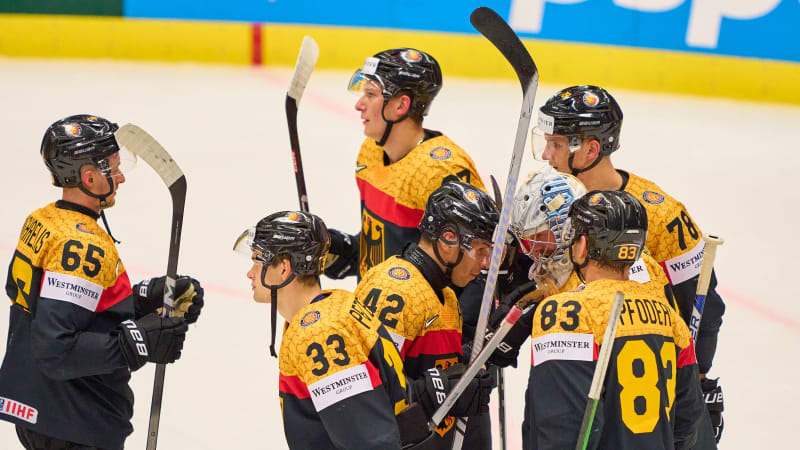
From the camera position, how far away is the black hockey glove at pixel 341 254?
464 cm

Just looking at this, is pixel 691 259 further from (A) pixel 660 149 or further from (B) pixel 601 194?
(A) pixel 660 149

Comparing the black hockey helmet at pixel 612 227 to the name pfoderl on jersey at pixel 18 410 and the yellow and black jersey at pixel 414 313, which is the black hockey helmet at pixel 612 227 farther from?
the name pfoderl on jersey at pixel 18 410

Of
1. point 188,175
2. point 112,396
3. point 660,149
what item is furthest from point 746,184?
point 112,396

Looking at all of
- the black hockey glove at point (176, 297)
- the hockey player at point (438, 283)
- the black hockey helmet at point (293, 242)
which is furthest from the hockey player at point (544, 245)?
the black hockey glove at point (176, 297)

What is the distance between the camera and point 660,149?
997cm

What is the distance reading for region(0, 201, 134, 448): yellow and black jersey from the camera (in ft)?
11.5

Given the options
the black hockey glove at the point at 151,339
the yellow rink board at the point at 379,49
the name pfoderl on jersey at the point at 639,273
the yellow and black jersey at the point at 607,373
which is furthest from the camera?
the yellow rink board at the point at 379,49

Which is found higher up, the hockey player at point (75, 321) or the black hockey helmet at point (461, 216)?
the black hockey helmet at point (461, 216)

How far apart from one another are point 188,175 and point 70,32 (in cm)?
411

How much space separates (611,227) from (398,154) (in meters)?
1.62

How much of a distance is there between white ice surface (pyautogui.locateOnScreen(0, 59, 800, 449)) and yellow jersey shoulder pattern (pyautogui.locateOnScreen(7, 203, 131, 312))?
1740 mm

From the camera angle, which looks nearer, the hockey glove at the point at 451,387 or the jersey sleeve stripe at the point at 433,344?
the hockey glove at the point at 451,387

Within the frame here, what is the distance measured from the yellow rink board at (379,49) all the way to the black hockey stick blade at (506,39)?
8.13 meters

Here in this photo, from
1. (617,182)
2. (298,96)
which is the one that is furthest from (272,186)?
(617,182)
